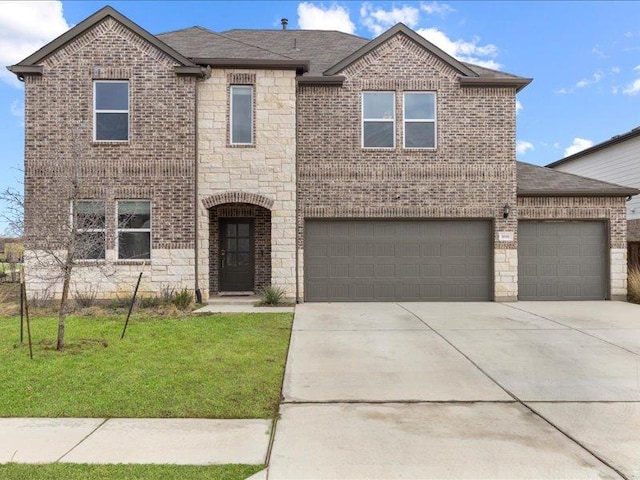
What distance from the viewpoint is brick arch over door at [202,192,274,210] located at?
11.8m

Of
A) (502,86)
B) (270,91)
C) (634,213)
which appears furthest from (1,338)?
(634,213)

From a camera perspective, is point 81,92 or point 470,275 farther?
point 470,275

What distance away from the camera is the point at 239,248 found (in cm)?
1338

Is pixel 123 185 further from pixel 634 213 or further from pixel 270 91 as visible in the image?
pixel 634 213

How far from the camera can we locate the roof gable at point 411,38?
40.5 feet

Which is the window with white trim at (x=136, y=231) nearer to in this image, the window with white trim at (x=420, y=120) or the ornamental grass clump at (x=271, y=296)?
the ornamental grass clump at (x=271, y=296)

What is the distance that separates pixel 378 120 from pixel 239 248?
18.7ft

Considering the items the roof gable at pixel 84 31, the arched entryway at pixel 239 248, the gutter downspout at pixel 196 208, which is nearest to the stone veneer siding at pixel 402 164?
the arched entryway at pixel 239 248

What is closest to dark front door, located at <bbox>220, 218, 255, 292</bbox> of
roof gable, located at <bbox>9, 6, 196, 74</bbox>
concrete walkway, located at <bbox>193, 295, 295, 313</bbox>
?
concrete walkway, located at <bbox>193, 295, 295, 313</bbox>

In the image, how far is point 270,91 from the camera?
39.1 ft

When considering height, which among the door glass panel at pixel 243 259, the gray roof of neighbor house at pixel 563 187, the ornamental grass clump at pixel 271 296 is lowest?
the ornamental grass clump at pixel 271 296

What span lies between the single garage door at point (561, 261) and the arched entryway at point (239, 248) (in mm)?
7656

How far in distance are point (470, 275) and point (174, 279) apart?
331 inches

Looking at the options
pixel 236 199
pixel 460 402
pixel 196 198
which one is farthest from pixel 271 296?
pixel 460 402
